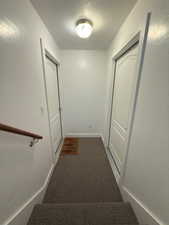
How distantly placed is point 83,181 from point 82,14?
8.66 ft

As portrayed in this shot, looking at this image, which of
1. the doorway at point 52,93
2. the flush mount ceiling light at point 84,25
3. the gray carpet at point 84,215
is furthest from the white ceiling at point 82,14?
the gray carpet at point 84,215

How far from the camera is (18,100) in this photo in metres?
1.01

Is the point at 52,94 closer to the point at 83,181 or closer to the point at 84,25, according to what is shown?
the point at 84,25

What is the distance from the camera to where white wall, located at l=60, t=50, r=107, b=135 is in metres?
2.96

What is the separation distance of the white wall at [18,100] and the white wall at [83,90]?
1555mm

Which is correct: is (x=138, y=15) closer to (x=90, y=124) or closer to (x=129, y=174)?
(x=129, y=174)

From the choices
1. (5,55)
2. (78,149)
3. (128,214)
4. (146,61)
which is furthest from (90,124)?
(5,55)

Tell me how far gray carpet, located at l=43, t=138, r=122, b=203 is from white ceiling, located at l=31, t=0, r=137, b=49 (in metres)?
2.62

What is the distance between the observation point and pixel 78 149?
2857 mm

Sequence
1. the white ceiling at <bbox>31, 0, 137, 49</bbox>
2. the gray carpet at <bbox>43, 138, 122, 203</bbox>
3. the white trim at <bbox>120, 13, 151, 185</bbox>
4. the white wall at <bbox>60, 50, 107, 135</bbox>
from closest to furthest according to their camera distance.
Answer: the white trim at <bbox>120, 13, 151, 185</bbox> → the white ceiling at <bbox>31, 0, 137, 49</bbox> → the gray carpet at <bbox>43, 138, 122, 203</bbox> → the white wall at <bbox>60, 50, 107, 135</bbox>

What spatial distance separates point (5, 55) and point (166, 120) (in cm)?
135

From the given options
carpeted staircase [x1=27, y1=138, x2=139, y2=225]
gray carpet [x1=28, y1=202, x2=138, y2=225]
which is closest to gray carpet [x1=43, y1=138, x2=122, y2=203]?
carpeted staircase [x1=27, y1=138, x2=139, y2=225]

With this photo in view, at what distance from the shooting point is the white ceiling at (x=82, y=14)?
125cm

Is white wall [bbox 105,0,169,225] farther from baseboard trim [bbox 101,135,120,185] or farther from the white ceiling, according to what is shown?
baseboard trim [bbox 101,135,120,185]
